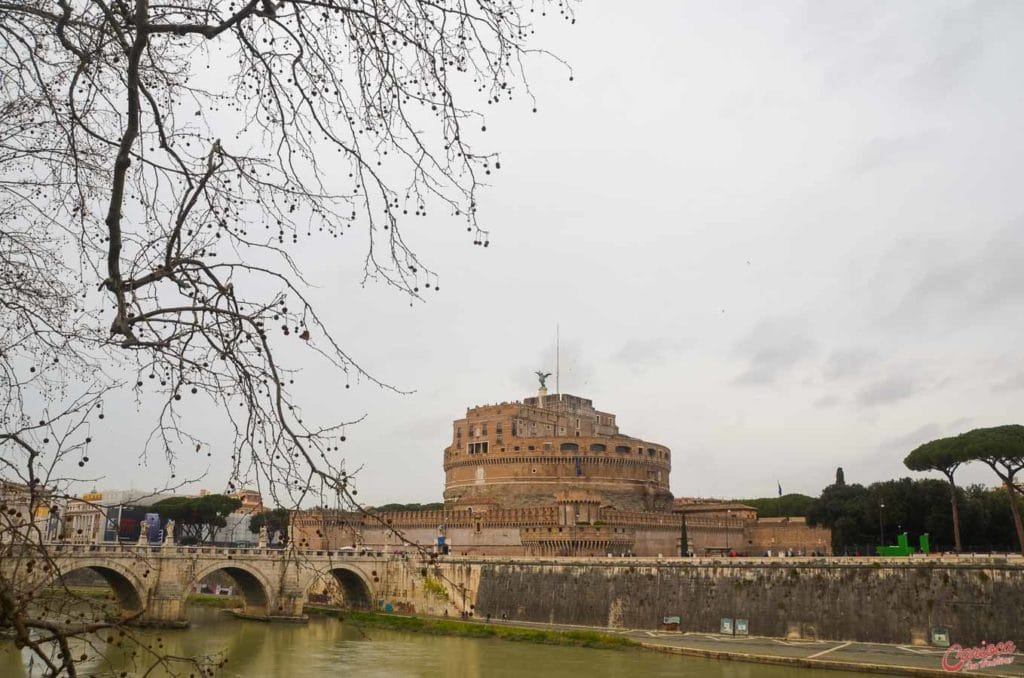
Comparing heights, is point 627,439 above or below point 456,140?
above

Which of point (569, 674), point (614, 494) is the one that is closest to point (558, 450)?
point (614, 494)

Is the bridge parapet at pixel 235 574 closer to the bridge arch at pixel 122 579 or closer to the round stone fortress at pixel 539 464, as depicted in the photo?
the bridge arch at pixel 122 579

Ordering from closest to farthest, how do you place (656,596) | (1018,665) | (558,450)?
1. (1018,665)
2. (656,596)
3. (558,450)

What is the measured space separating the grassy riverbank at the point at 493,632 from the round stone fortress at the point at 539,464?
1916 cm

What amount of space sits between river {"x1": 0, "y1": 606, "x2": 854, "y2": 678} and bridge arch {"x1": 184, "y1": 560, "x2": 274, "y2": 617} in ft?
13.2

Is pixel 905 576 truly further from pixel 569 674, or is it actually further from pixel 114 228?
pixel 114 228

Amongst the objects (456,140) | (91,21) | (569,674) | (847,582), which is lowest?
(569,674)

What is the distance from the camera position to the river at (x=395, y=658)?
26797mm

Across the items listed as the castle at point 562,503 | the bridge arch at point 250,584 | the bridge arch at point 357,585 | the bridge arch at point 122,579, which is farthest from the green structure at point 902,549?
the bridge arch at point 122,579

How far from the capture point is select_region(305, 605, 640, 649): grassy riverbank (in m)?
33.8

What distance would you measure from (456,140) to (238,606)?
5177 cm

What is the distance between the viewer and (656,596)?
3838 centimetres

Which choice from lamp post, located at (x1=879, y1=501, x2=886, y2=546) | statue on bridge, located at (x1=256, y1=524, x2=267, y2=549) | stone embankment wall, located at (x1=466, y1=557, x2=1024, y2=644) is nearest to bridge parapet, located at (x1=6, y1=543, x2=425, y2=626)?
statue on bridge, located at (x1=256, y1=524, x2=267, y2=549)

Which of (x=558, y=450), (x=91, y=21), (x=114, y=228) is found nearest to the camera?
(x=114, y=228)
